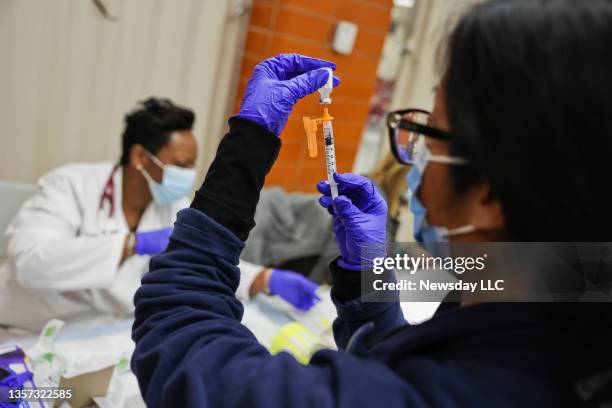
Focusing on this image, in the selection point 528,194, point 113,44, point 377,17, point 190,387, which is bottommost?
point 190,387

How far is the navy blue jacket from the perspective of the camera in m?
0.44

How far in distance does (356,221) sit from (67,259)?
34.1 inches

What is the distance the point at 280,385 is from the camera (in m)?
0.45

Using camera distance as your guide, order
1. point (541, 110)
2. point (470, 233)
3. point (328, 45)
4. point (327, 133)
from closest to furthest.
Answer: point (541, 110) < point (470, 233) < point (327, 133) < point (328, 45)

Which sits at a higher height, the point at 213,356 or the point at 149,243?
the point at 213,356

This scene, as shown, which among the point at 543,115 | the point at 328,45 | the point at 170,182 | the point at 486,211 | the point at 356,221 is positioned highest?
the point at 328,45

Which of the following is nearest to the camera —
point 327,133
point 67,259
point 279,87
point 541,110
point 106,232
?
point 541,110

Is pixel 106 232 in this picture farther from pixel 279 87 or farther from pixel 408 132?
pixel 408 132

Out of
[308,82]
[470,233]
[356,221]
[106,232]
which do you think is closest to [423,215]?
[470,233]

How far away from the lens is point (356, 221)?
2.61ft

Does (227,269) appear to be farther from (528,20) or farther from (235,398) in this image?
(528,20)

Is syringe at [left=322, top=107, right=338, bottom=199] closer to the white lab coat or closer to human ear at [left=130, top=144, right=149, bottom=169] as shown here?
the white lab coat

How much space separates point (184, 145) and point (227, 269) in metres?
1.04

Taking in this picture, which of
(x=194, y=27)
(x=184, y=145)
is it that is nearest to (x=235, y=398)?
(x=184, y=145)
